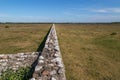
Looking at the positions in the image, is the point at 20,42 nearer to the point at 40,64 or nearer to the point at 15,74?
the point at 15,74

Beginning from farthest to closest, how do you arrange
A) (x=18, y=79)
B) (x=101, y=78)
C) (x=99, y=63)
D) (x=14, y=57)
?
(x=99, y=63), (x=14, y=57), (x=101, y=78), (x=18, y=79)

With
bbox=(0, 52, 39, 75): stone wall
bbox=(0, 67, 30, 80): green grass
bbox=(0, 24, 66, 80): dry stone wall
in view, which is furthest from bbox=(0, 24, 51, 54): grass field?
bbox=(0, 67, 30, 80): green grass

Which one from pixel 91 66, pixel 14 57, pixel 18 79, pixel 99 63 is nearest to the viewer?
pixel 18 79

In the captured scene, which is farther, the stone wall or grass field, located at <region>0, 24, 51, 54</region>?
grass field, located at <region>0, 24, 51, 54</region>

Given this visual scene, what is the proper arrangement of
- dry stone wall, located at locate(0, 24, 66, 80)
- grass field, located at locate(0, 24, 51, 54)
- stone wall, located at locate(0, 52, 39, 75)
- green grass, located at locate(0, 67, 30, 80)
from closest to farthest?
dry stone wall, located at locate(0, 24, 66, 80)
green grass, located at locate(0, 67, 30, 80)
stone wall, located at locate(0, 52, 39, 75)
grass field, located at locate(0, 24, 51, 54)

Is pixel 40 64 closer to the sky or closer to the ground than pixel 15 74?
closer to the sky

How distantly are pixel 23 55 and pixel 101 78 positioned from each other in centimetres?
440

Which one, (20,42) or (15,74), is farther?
(20,42)

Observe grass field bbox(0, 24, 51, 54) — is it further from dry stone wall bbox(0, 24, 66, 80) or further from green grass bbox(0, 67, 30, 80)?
green grass bbox(0, 67, 30, 80)

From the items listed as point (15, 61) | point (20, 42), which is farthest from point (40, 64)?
point (20, 42)

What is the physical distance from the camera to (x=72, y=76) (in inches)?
367

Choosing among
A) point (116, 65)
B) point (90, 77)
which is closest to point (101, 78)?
point (90, 77)

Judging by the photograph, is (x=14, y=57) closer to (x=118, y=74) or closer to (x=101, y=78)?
(x=101, y=78)

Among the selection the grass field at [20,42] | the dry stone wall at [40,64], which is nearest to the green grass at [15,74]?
the dry stone wall at [40,64]
